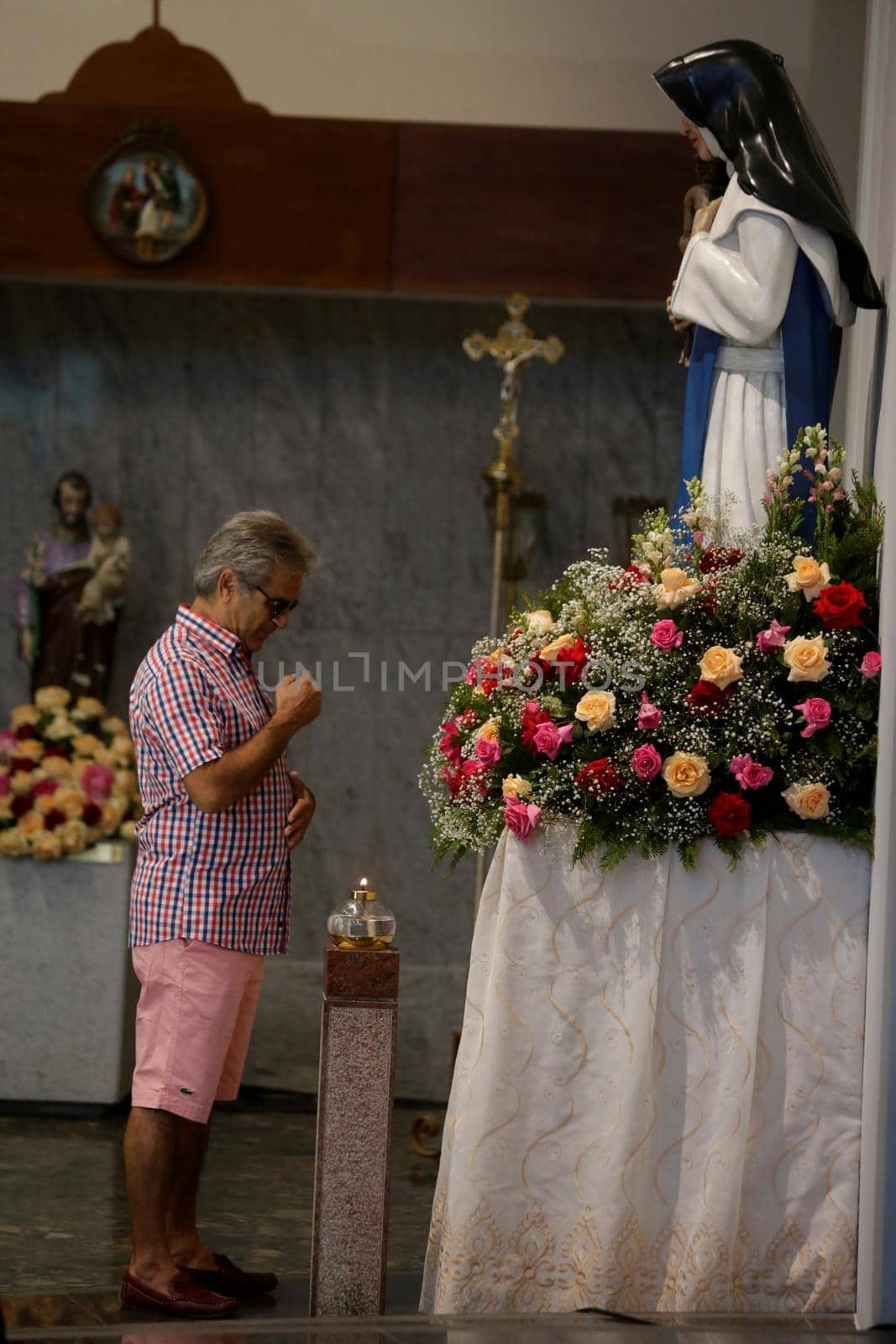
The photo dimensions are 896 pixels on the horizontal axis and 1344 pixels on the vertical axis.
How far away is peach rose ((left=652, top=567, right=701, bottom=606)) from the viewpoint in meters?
3.48

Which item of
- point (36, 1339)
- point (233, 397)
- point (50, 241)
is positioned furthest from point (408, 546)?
point (36, 1339)

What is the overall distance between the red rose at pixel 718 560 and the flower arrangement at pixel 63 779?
326 centimetres

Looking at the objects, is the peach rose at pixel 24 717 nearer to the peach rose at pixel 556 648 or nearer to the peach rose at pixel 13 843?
the peach rose at pixel 13 843

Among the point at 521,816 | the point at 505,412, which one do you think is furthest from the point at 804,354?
the point at 505,412

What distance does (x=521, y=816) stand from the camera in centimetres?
339

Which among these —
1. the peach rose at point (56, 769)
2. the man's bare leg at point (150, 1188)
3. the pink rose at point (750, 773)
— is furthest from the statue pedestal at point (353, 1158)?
the peach rose at point (56, 769)

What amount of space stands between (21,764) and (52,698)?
1.08 ft

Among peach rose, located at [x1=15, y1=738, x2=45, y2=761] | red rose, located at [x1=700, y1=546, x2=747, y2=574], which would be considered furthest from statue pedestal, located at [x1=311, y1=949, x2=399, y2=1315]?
peach rose, located at [x1=15, y1=738, x2=45, y2=761]

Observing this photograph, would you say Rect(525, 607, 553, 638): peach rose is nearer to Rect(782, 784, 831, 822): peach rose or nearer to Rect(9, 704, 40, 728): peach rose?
Rect(782, 784, 831, 822): peach rose

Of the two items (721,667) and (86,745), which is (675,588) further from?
(86,745)

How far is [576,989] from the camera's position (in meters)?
3.42

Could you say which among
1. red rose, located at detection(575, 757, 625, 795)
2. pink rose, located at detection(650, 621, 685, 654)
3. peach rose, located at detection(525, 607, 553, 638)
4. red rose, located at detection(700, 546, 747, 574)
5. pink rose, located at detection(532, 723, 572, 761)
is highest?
red rose, located at detection(700, 546, 747, 574)

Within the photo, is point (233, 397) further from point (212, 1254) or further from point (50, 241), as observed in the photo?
point (212, 1254)

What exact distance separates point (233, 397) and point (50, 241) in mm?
1081
